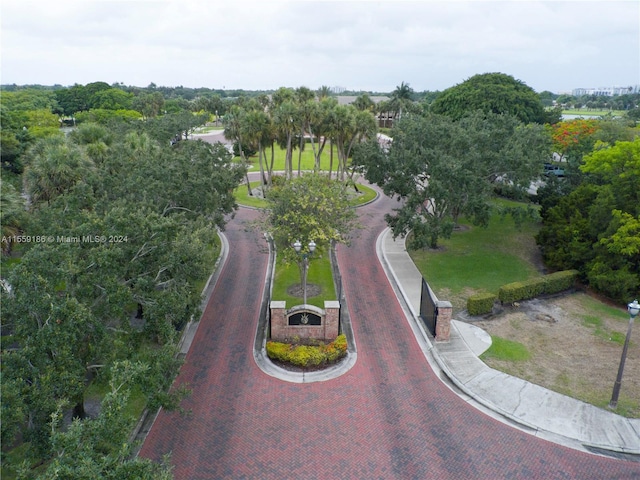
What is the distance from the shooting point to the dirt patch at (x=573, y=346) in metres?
16.6

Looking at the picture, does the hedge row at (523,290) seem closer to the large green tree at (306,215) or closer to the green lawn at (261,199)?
the large green tree at (306,215)

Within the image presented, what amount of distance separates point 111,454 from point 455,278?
2054cm

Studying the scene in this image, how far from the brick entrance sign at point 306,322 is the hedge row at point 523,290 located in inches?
273

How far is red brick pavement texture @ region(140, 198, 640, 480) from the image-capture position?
13.0 metres

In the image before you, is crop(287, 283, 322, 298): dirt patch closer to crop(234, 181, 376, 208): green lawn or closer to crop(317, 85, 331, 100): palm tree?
crop(234, 181, 376, 208): green lawn

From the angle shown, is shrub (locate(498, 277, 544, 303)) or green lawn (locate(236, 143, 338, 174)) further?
green lawn (locate(236, 143, 338, 174))

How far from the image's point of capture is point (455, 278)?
26.0 meters

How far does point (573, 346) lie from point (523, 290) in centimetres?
420

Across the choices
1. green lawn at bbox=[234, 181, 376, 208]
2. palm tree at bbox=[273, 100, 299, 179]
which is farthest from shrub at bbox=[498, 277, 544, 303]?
palm tree at bbox=[273, 100, 299, 179]

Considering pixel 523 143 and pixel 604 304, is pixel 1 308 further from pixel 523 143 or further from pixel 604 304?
pixel 523 143

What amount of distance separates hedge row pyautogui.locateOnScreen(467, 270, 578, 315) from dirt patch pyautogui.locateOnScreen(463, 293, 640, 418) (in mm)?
462

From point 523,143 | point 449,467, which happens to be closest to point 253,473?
point 449,467

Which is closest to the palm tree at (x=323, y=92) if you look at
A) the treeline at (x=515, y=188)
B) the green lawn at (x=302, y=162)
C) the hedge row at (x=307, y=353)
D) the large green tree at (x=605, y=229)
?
the green lawn at (x=302, y=162)

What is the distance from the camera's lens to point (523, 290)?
23.1m
